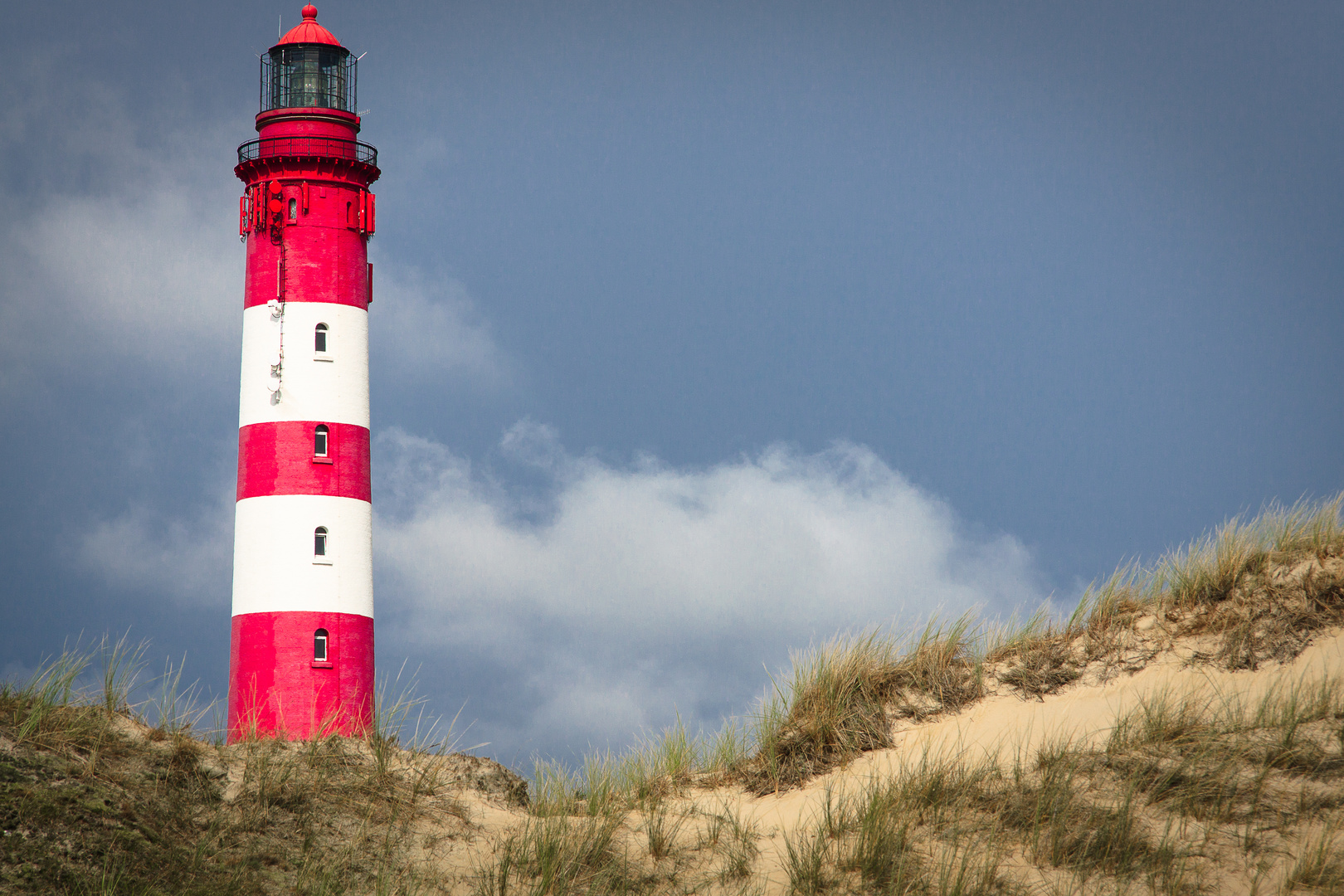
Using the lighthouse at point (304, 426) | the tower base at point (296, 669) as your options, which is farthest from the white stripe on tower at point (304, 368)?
the tower base at point (296, 669)

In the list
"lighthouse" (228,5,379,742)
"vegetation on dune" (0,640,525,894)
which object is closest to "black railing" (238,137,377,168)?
"lighthouse" (228,5,379,742)

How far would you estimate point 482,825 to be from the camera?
973cm

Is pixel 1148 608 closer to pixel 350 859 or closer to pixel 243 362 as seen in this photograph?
pixel 350 859

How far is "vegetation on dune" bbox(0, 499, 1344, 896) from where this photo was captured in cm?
849

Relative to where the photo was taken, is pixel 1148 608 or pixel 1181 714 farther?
pixel 1148 608

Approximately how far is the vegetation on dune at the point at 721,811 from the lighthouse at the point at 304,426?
10.7m

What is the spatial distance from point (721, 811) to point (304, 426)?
1336 centimetres

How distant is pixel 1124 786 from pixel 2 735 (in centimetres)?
815

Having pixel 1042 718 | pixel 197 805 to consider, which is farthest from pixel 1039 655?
pixel 197 805

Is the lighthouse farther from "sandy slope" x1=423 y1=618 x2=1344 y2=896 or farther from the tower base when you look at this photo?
"sandy slope" x1=423 y1=618 x2=1344 y2=896

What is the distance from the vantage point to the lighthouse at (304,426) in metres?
20.9

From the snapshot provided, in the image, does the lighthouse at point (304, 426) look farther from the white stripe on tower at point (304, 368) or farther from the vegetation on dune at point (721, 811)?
the vegetation on dune at point (721, 811)

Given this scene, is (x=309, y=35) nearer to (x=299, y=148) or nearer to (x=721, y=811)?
(x=299, y=148)

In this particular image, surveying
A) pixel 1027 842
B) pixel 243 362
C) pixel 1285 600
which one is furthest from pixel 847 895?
pixel 243 362
